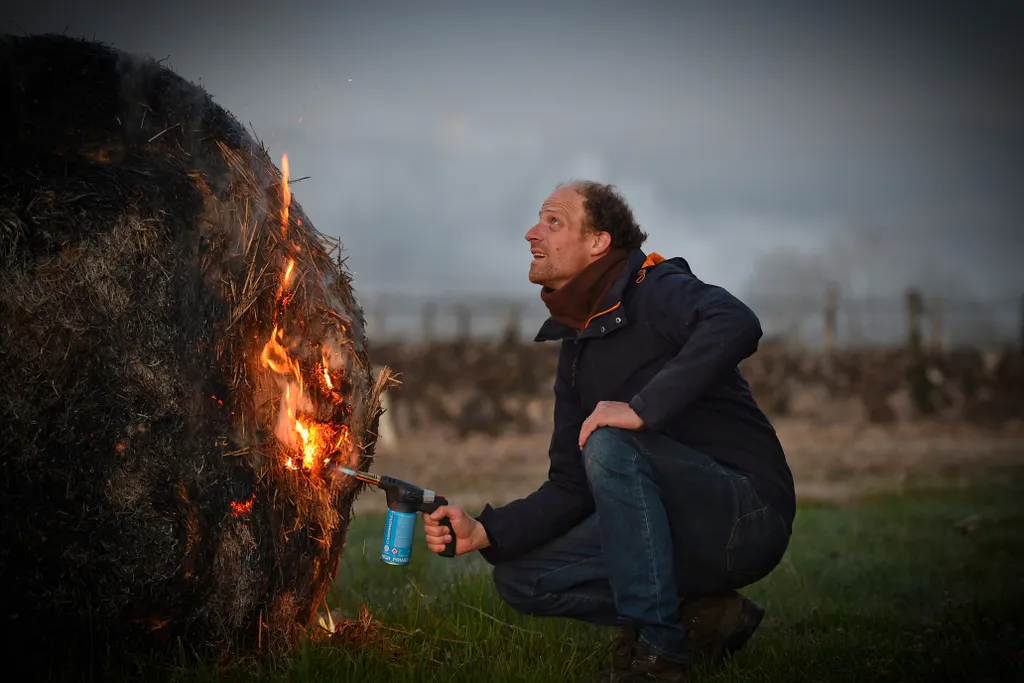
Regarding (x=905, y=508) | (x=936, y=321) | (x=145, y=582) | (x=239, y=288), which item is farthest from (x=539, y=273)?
(x=936, y=321)

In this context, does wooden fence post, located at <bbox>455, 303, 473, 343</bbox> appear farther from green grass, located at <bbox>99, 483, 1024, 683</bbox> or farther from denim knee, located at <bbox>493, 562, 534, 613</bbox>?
denim knee, located at <bbox>493, 562, 534, 613</bbox>

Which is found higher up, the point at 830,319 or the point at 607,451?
the point at 830,319

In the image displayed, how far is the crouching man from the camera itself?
3521 millimetres

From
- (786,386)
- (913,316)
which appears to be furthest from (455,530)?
(913,316)

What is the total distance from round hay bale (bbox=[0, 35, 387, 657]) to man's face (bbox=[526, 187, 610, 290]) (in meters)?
0.88

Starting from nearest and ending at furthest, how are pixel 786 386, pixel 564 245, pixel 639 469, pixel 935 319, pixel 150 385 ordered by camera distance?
pixel 150 385, pixel 639 469, pixel 564 245, pixel 786 386, pixel 935 319

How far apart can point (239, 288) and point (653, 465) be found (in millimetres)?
1677

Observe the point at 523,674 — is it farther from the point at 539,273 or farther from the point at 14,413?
the point at 14,413

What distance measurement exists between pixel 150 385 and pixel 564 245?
1.73 metres

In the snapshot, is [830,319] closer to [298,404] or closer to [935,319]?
[935,319]

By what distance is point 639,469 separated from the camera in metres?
3.56

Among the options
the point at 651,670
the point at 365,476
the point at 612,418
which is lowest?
the point at 651,670

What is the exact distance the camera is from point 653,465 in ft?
12.0

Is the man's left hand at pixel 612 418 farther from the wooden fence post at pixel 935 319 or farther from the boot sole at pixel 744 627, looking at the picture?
the wooden fence post at pixel 935 319
